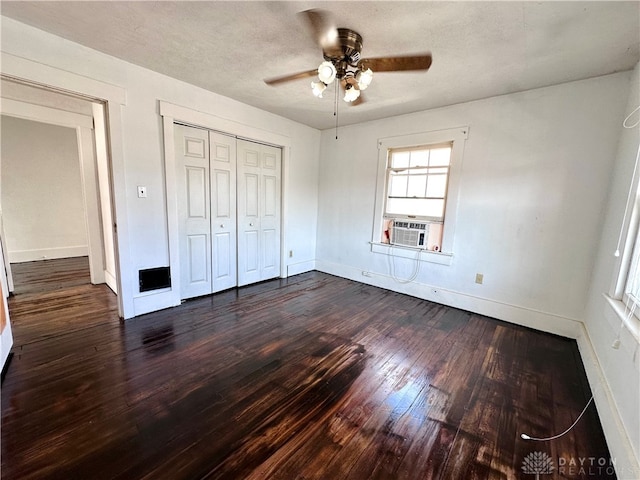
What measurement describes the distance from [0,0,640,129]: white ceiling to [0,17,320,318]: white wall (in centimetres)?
11

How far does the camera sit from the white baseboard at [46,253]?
4.64 metres

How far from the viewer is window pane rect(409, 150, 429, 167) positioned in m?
3.54

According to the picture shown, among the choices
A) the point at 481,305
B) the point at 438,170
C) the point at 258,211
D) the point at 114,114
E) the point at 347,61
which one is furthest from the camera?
the point at 258,211

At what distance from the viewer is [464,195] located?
321 centimetres

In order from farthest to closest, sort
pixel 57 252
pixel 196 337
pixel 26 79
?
pixel 57 252, pixel 196 337, pixel 26 79

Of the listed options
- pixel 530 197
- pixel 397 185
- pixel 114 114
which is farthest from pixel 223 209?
pixel 530 197

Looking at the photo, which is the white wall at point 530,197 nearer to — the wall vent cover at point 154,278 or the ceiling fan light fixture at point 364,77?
the ceiling fan light fixture at point 364,77

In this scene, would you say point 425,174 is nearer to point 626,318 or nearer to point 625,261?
point 625,261

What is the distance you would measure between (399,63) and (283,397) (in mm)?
2374

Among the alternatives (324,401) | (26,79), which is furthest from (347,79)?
(26,79)

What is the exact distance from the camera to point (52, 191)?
4887 millimetres

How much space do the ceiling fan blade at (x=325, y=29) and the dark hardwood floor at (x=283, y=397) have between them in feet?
7.70

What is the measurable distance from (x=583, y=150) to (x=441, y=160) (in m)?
1.31

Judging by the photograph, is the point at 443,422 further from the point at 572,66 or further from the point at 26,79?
the point at 26,79
